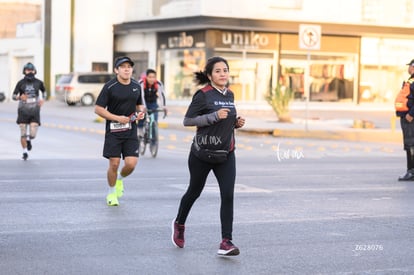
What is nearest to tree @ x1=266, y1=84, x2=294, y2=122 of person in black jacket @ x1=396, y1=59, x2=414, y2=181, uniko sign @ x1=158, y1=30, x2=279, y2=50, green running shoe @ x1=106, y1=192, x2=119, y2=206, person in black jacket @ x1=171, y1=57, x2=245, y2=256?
uniko sign @ x1=158, y1=30, x2=279, y2=50

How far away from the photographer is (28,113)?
17594 mm

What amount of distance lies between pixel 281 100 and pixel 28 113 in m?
15.4

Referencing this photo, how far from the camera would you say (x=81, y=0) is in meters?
51.7

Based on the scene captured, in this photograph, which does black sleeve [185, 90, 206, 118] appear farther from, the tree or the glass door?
the glass door

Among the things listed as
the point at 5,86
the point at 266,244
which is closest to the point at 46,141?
the point at 266,244

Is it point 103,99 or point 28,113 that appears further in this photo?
point 28,113

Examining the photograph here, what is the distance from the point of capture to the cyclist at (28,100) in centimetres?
1741

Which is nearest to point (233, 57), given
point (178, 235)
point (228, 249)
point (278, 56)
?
point (278, 56)

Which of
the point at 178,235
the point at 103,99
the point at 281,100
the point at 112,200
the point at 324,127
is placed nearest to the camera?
the point at 178,235

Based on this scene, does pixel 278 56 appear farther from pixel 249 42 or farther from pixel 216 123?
pixel 216 123

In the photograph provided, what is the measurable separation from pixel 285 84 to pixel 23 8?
77.8ft

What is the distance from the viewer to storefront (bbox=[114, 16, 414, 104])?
4431 cm

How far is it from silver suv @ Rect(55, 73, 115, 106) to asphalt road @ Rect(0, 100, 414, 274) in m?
26.3

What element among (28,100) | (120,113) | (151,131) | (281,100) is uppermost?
(120,113)
